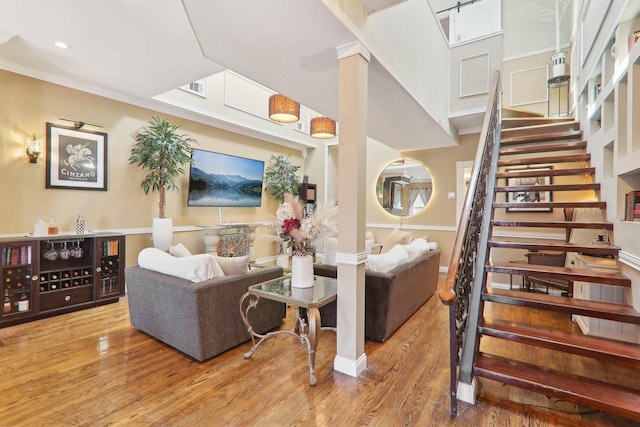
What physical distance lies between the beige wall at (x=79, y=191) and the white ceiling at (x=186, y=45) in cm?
23

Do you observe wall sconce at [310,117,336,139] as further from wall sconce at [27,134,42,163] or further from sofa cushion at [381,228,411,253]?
wall sconce at [27,134,42,163]

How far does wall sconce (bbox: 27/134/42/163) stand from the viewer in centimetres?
358

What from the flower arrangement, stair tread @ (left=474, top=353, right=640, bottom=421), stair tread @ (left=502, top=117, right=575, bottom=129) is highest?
stair tread @ (left=502, top=117, right=575, bottom=129)

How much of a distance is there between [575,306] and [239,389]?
234cm

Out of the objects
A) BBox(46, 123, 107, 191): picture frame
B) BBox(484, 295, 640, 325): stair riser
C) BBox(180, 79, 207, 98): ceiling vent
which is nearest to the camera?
BBox(484, 295, 640, 325): stair riser

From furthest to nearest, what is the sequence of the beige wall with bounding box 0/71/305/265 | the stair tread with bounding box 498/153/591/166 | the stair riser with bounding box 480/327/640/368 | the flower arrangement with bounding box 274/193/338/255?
the beige wall with bounding box 0/71/305/265 → the stair tread with bounding box 498/153/591/166 → the flower arrangement with bounding box 274/193/338/255 → the stair riser with bounding box 480/327/640/368

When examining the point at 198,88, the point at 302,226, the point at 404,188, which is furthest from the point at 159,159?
the point at 404,188

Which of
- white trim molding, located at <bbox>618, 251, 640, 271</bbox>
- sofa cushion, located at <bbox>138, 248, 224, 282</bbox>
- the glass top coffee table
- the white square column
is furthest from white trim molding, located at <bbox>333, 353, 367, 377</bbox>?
white trim molding, located at <bbox>618, 251, 640, 271</bbox>

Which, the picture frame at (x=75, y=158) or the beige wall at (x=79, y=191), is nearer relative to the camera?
the beige wall at (x=79, y=191)

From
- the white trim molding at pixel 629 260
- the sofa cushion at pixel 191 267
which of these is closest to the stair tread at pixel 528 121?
the white trim molding at pixel 629 260

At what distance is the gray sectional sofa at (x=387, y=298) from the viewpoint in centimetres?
284

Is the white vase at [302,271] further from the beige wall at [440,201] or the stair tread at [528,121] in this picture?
the beige wall at [440,201]

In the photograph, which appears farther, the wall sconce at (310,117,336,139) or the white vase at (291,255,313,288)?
the wall sconce at (310,117,336,139)

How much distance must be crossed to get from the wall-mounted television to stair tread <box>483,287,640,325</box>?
460cm
